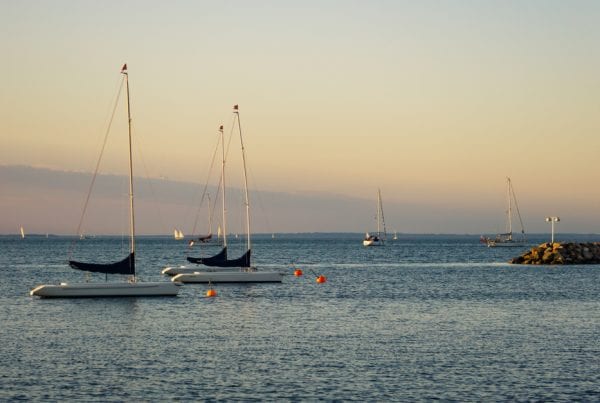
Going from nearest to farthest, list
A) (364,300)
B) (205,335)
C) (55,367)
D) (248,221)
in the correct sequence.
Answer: (55,367) < (205,335) < (364,300) < (248,221)

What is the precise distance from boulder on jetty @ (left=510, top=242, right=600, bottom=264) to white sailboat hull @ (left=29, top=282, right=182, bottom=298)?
3231 inches

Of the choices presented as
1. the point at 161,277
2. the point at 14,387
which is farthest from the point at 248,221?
the point at 14,387

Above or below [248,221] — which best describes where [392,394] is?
below

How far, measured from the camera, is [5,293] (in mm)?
77812


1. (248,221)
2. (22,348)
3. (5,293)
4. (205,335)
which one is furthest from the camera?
(248,221)

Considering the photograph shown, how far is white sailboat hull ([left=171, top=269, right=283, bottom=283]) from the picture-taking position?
279 ft

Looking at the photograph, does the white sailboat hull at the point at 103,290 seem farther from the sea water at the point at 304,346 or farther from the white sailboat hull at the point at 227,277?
the white sailboat hull at the point at 227,277

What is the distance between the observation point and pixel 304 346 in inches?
1715

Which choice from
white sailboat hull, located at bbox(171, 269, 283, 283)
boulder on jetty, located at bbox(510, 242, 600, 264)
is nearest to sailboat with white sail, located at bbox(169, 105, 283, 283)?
white sailboat hull, located at bbox(171, 269, 283, 283)

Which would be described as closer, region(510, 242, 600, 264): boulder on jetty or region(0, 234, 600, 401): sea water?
region(0, 234, 600, 401): sea water

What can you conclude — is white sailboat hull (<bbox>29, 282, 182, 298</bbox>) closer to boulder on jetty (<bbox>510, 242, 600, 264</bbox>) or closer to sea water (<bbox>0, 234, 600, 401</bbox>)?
sea water (<bbox>0, 234, 600, 401</bbox>)

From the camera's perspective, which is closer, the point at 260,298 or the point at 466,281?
the point at 260,298

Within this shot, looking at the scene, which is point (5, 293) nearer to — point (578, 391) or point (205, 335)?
point (205, 335)

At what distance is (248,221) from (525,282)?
98.2 feet
